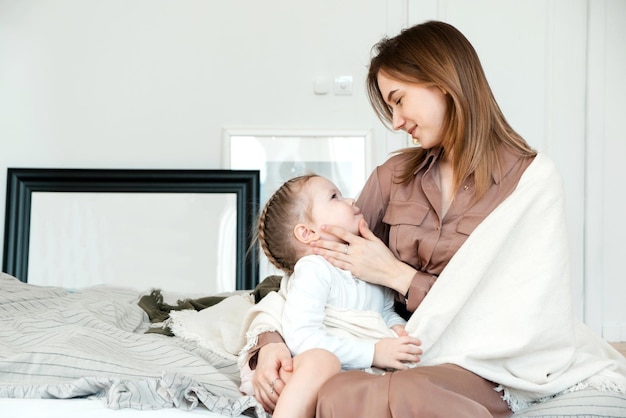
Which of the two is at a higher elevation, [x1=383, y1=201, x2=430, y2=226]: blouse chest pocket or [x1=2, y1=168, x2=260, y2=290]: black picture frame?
[x1=2, y1=168, x2=260, y2=290]: black picture frame

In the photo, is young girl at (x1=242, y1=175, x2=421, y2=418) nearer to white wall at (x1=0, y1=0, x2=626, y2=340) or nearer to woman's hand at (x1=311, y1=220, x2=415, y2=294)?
woman's hand at (x1=311, y1=220, x2=415, y2=294)

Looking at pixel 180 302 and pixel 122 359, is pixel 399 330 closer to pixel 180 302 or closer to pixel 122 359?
pixel 122 359

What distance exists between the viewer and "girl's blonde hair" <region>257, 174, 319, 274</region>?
1.84 m

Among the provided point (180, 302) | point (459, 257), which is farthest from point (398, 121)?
point (180, 302)

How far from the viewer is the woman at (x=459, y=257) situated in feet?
4.94

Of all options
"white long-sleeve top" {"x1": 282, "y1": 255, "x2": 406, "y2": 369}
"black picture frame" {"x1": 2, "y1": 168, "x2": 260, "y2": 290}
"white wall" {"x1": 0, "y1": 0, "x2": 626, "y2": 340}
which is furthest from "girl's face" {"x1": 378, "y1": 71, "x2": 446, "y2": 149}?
"white wall" {"x1": 0, "y1": 0, "x2": 626, "y2": 340}

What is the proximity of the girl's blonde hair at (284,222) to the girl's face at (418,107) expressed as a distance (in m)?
0.29

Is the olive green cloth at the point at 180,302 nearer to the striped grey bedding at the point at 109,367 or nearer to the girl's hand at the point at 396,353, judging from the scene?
the striped grey bedding at the point at 109,367

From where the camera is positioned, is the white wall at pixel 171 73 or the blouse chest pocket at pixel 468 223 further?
the white wall at pixel 171 73

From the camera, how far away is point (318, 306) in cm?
162

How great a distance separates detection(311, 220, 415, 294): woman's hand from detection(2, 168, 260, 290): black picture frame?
229 centimetres

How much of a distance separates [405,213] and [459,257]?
273 millimetres

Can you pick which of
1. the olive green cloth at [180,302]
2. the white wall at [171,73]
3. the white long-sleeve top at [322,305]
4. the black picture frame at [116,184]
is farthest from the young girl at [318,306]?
the white wall at [171,73]

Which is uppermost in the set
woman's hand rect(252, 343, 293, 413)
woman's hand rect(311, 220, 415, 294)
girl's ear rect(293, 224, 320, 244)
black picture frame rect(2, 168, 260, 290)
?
black picture frame rect(2, 168, 260, 290)
